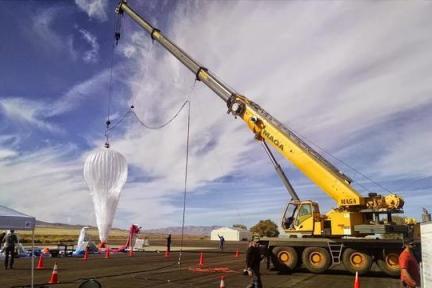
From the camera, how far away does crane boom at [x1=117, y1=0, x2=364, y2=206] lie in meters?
21.4

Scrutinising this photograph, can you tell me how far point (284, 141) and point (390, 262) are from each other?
7.79m

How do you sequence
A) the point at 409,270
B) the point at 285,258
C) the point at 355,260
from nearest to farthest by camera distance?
the point at 409,270 < the point at 355,260 < the point at 285,258

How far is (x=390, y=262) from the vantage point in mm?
20500

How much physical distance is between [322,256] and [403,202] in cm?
459

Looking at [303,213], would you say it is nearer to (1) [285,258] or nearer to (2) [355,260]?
(1) [285,258]

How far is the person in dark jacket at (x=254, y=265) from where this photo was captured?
1323 centimetres

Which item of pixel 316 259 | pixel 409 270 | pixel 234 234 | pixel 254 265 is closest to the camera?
pixel 409 270

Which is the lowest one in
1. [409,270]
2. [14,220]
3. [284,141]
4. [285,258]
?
[285,258]

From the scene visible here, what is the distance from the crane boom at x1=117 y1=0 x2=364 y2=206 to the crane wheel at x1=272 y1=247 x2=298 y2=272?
3.45 m

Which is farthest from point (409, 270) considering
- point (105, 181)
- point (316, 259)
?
point (105, 181)

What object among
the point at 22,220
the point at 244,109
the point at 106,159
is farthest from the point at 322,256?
the point at 106,159

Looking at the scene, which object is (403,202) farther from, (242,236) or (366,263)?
(242,236)

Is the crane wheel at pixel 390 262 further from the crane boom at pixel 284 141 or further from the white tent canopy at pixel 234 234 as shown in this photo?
the white tent canopy at pixel 234 234

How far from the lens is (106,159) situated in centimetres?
3881
